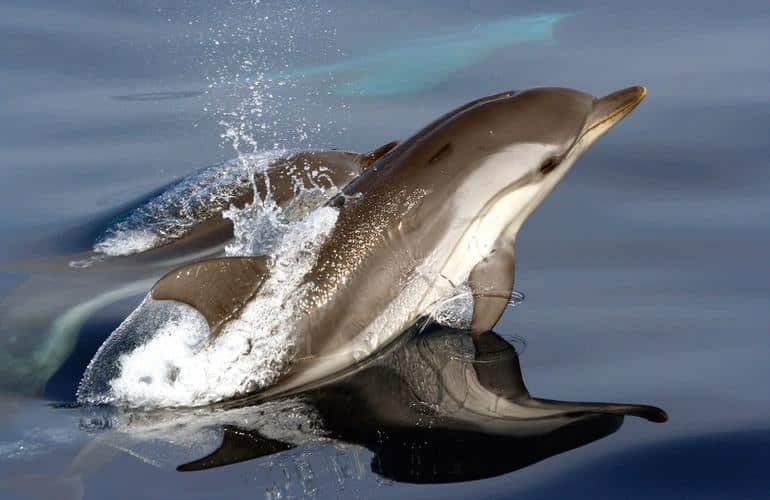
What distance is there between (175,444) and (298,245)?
4.58 feet

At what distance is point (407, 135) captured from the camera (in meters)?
9.90

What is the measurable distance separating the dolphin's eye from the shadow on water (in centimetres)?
123

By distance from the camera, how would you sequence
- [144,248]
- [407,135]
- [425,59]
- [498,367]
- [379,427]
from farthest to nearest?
[425,59] < [407,135] < [144,248] < [498,367] < [379,427]

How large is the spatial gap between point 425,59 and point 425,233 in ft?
19.8

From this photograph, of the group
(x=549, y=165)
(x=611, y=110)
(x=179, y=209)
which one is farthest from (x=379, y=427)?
(x=179, y=209)

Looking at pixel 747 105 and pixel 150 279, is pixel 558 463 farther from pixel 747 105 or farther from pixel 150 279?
pixel 747 105

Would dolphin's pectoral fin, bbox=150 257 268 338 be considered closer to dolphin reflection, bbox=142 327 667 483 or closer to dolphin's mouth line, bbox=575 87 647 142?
dolphin reflection, bbox=142 327 667 483

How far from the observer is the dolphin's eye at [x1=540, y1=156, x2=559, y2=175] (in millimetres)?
6949

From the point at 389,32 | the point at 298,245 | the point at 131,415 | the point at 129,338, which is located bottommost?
the point at 131,415

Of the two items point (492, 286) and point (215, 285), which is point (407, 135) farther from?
point (215, 285)

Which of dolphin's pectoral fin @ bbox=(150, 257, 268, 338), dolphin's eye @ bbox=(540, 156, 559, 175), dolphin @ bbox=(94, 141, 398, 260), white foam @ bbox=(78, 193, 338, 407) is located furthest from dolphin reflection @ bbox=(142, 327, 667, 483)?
dolphin @ bbox=(94, 141, 398, 260)

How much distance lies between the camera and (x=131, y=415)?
18.9ft

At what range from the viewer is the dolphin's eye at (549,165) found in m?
6.95

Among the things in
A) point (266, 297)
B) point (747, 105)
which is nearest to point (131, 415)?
point (266, 297)
